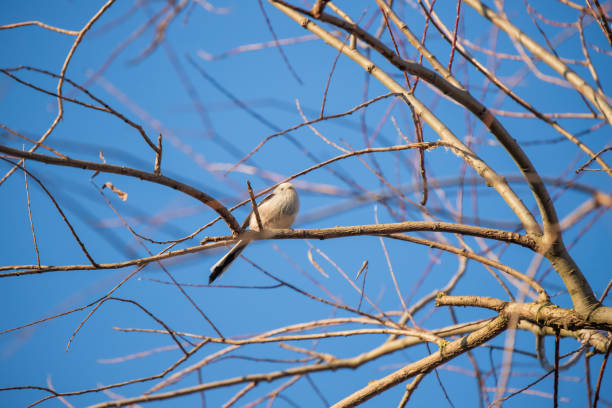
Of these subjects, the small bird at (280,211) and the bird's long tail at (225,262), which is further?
the small bird at (280,211)

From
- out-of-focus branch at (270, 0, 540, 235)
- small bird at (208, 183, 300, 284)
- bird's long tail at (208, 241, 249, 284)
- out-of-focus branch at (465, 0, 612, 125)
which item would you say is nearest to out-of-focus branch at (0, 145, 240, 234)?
out-of-focus branch at (270, 0, 540, 235)

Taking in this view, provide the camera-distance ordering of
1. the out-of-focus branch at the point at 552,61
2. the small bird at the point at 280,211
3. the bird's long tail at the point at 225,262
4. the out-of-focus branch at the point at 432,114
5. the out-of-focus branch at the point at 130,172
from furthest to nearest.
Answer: the small bird at the point at 280,211, the bird's long tail at the point at 225,262, the out-of-focus branch at the point at 552,61, the out-of-focus branch at the point at 432,114, the out-of-focus branch at the point at 130,172

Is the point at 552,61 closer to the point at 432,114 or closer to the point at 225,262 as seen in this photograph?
the point at 432,114

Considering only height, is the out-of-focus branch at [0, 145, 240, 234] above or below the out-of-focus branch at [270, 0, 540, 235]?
below

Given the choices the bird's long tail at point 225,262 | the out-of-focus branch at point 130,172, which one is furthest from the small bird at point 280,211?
the out-of-focus branch at point 130,172

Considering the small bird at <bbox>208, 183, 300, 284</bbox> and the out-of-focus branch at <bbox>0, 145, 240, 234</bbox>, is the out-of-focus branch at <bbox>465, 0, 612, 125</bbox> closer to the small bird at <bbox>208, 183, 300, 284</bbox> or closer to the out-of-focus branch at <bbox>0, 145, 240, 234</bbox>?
the out-of-focus branch at <bbox>0, 145, 240, 234</bbox>

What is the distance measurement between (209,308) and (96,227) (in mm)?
19229

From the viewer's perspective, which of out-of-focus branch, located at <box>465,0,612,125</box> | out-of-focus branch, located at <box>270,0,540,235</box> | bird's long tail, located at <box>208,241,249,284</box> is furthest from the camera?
bird's long tail, located at <box>208,241,249,284</box>

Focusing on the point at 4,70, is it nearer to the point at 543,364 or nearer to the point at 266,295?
the point at 543,364

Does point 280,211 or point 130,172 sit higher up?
point 280,211

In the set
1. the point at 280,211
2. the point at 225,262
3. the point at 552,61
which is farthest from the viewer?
the point at 280,211

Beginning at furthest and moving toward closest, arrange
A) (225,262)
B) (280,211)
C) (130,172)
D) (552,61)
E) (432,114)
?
(280,211) < (225,262) < (432,114) < (552,61) < (130,172)

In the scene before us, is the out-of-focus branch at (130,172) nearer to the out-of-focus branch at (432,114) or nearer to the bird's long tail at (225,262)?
the out-of-focus branch at (432,114)

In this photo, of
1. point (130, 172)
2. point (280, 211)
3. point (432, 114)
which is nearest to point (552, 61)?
point (432, 114)
